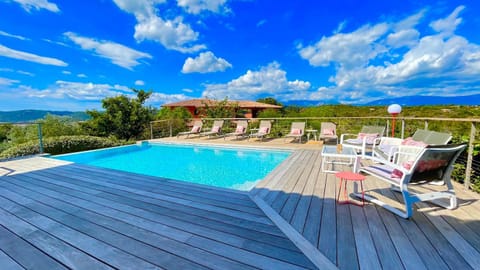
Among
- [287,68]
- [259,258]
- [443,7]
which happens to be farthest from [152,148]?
[287,68]

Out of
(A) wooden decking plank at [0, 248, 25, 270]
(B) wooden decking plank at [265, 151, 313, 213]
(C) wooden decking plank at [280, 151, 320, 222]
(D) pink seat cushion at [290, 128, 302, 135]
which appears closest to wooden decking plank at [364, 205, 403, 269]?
(C) wooden decking plank at [280, 151, 320, 222]

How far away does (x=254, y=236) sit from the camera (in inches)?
67.1

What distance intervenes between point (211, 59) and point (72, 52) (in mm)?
8935

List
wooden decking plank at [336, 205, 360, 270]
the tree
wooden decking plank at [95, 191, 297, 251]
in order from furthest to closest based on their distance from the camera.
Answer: the tree, wooden decking plank at [95, 191, 297, 251], wooden decking plank at [336, 205, 360, 270]

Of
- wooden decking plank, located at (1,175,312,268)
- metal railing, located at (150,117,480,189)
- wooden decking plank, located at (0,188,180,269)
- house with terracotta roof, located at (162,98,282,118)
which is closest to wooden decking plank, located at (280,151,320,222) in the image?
wooden decking plank, located at (1,175,312,268)

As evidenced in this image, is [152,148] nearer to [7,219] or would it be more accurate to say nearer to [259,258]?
[7,219]

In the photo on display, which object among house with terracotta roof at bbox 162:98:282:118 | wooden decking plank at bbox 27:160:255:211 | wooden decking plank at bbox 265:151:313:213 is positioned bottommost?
wooden decking plank at bbox 27:160:255:211

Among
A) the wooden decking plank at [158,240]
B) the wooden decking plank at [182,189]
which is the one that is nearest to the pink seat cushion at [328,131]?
the wooden decking plank at [182,189]

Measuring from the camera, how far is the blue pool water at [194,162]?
15.7ft

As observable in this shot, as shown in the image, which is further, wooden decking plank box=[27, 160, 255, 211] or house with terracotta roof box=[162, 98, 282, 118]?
house with terracotta roof box=[162, 98, 282, 118]

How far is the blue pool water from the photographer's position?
4774 mm

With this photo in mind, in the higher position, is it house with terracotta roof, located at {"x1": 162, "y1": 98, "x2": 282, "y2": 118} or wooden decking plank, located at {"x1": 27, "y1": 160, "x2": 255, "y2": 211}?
house with terracotta roof, located at {"x1": 162, "y1": 98, "x2": 282, "y2": 118}

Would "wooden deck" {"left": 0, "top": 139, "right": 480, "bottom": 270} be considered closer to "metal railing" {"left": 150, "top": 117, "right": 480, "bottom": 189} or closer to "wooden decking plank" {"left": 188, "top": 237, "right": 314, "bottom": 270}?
"wooden decking plank" {"left": 188, "top": 237, "right": 314, "bottom": 270}

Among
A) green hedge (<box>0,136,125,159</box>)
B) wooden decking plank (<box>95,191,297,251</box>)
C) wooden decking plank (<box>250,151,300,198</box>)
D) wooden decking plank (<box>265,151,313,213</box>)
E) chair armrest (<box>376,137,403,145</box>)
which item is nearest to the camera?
wooden decking plank (<box>95,191,297,251</box>)
